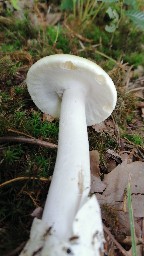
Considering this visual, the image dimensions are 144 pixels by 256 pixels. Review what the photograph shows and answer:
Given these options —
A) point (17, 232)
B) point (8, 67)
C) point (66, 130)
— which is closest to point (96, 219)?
point (17, 232)

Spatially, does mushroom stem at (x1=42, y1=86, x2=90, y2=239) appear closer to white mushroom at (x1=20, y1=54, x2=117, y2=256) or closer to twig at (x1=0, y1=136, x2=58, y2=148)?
white mushroom at (x1=20, y1=54, x2=117, y2=256)

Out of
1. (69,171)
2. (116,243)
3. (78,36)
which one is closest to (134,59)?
(78,36)

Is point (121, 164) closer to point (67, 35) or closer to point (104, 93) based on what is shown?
point (104, 93)

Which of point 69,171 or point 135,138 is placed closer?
point 69,171

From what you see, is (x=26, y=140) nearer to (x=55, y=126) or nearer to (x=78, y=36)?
(x=55, y=126)

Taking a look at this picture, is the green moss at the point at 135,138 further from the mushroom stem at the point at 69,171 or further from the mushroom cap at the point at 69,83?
the mushroom stem at the point at 69,171

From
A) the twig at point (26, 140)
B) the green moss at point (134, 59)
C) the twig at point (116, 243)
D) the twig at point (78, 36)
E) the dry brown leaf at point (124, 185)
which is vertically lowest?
the twig at point (116, 243)

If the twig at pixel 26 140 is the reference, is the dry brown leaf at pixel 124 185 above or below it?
below

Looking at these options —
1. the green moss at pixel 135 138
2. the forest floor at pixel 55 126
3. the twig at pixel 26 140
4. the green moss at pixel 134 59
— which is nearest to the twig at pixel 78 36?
the forest floor at pixel 55 126

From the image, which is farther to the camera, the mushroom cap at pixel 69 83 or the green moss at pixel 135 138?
the green moss at pixel 135 138
